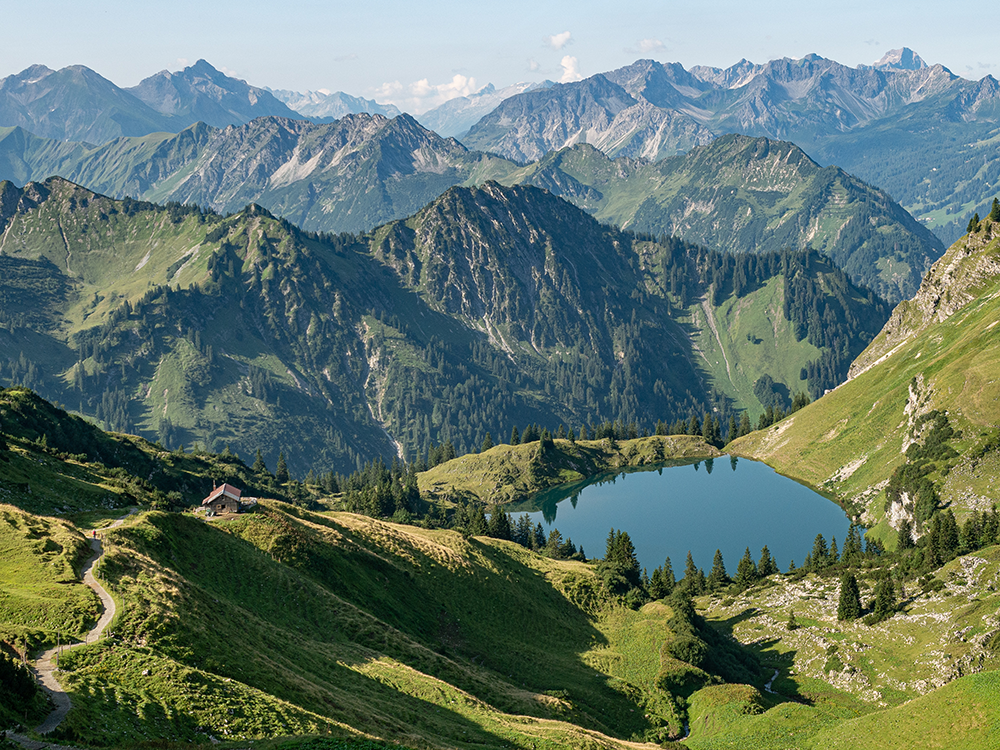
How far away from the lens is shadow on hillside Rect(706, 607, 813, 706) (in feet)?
297

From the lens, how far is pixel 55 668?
4488cm

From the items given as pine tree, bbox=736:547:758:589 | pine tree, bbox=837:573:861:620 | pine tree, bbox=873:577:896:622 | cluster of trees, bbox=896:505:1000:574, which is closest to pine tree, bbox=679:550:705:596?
pine tree, bbox=736:547:758:589

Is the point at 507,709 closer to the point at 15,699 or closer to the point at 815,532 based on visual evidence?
the point at 15,699

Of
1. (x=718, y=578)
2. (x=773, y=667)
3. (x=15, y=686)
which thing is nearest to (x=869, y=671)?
(x=773, y=667)

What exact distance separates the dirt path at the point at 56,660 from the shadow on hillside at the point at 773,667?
71.1 metres

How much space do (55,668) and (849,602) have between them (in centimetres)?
9790

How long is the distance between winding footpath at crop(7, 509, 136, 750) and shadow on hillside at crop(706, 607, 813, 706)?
71116mm

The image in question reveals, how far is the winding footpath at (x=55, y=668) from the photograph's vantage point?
125ft

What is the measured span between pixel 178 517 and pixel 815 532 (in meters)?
159

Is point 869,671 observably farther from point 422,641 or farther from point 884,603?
point 422,641

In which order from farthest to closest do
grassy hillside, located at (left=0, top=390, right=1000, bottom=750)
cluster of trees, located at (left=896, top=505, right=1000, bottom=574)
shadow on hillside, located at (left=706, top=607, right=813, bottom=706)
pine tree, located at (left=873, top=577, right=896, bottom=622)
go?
cluster of trees, located at (left=896, top=505, right=1000, bottom=574) → pine tree, located at (left=873, top=577, right=896, bottom=622) → shadow on hillside, located at (left=706, top=607, right=813, bottom=706) → grassy hillside, located at (left=0, top=390, right=1000, bottom=750)

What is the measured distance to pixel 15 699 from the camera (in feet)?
127

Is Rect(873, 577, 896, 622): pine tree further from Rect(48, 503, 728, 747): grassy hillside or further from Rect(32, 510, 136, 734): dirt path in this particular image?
Rect(32, 510, 136, 734): dirt path

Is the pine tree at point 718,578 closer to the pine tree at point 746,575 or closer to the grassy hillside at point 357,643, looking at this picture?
the pine tree at point 746,575
